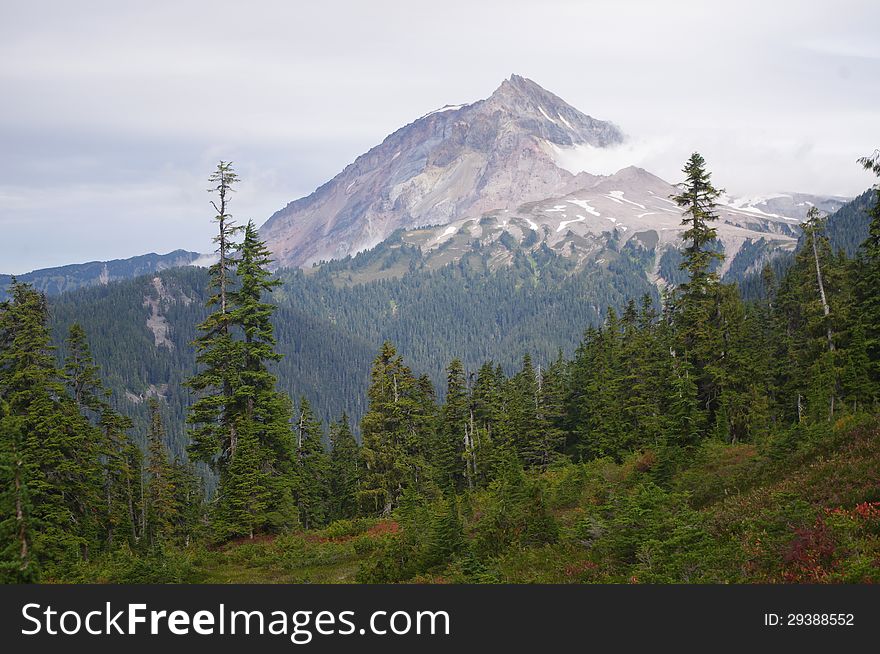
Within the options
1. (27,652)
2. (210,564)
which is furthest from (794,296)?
(27,652)

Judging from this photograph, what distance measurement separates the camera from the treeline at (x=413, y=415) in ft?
71.5

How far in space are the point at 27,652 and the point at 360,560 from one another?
45.2 ft

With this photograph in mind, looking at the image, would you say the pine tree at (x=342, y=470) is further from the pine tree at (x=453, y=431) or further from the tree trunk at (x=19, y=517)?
the tree trunk at (x=19, y=517)

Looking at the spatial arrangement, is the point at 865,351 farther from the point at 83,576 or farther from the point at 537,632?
the point at 83,576

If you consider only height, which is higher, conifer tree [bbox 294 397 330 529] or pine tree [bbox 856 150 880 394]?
pine tree [bbox 856 150 880 394]

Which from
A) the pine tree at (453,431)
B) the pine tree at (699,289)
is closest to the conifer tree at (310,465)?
the pine tree at (453,431)

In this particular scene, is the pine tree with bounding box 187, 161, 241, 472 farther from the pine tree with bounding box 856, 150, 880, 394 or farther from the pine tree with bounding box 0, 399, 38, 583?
the pine tree with bounding box 856, 150, 880, 394

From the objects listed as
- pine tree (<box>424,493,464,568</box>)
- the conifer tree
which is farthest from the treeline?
the conifer tree

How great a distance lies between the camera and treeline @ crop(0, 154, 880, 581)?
2178 cm

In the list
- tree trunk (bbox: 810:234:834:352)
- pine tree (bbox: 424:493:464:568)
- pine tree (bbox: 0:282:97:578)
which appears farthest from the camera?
tree trunk (bbox: 810:234:834:352)

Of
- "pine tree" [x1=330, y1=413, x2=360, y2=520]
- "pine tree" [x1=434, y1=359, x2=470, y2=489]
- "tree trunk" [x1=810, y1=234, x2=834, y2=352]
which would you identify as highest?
"tree trunk" [x1=810, y1=234, x2=834, y2=352]

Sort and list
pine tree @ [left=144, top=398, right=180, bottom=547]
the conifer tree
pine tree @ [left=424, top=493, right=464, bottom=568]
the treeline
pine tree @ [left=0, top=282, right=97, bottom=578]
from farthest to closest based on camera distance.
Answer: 1. the conifer tree
2. pine tree @ [left=144, top=398, right=180, bottom=547]
3. pine tree @ [left=0, top=282, right=97, bottom=578]
4. the treeline
5. pine tree @ [left=424, top=493, right=464, bottom=568]

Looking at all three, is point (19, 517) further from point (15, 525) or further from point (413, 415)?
point (413, 415)

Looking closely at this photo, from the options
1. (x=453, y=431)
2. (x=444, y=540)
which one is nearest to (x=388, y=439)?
(x=453, y=431)
